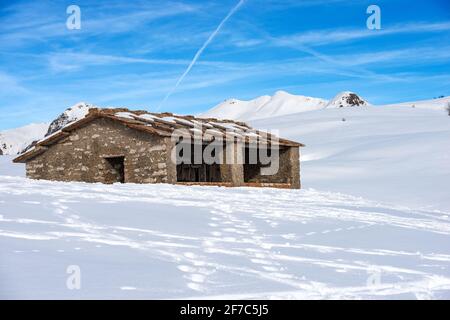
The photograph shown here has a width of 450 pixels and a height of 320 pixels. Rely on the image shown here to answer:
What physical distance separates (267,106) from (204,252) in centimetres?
12878

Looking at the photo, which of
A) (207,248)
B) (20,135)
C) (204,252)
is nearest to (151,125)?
(207,248)

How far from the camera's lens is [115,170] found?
59.4ft

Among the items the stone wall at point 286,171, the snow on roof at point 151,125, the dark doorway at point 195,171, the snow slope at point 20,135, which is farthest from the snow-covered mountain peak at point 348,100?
the snow on roof at point 151,125

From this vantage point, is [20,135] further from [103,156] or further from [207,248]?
[207,248]

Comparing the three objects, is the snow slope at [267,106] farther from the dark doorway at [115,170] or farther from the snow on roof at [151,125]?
the dark doorway at [115,170]

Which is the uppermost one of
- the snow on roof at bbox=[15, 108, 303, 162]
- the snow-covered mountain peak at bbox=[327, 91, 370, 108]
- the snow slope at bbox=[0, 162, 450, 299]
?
the snow-covered mountain peak at bbox=[327, 91, 370, 108]

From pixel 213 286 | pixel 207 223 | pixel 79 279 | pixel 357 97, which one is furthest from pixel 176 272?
pixel 357 97

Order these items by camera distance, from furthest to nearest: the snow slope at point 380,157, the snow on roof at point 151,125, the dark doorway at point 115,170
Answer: the snow slope at point 380,157, the dark doorway at point 115,170, the snow on roof at point 151,125

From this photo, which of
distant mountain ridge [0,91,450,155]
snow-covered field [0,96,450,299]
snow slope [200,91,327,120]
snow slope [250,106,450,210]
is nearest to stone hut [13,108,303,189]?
snow-covered field [0,96,450,299]

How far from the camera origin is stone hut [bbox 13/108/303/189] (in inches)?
648

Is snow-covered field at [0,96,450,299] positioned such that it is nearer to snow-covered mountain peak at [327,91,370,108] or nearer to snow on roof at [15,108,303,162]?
snow on roof at [15,108,303,162]

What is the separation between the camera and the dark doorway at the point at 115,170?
1784cm

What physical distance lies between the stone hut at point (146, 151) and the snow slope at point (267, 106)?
10259cm

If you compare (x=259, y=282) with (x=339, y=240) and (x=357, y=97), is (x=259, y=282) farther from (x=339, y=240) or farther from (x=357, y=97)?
(x=357, y=97)
